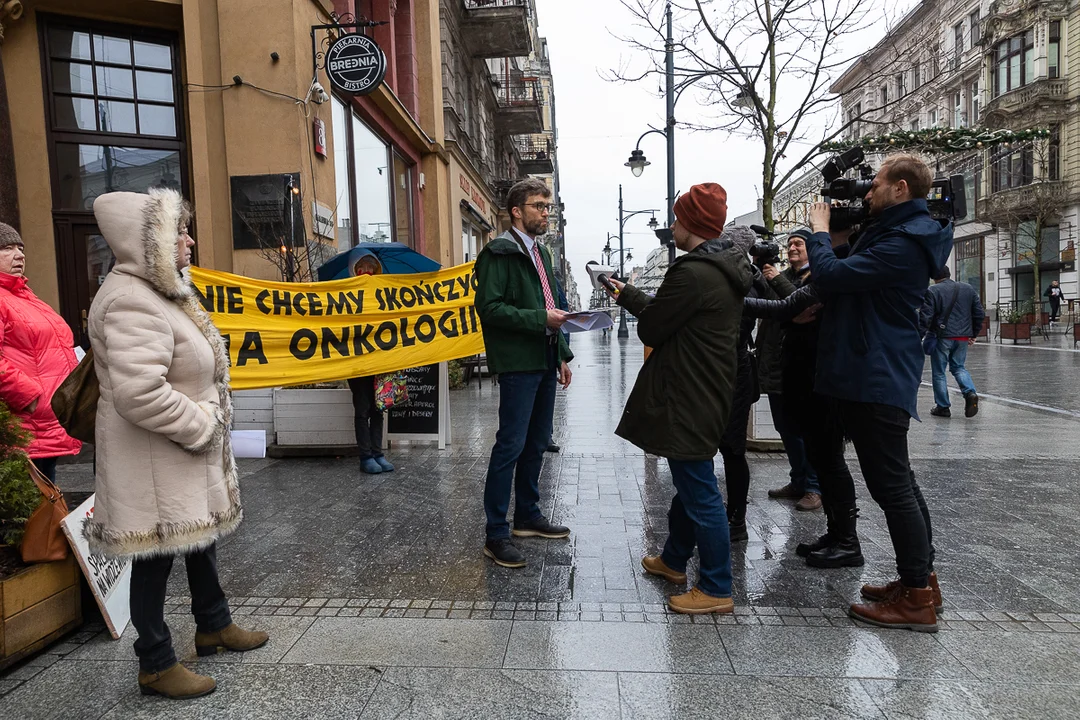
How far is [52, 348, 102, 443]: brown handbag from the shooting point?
272cm

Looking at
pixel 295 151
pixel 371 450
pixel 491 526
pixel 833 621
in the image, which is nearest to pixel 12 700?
pixel 491 526

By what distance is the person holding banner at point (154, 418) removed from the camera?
95.4 inches

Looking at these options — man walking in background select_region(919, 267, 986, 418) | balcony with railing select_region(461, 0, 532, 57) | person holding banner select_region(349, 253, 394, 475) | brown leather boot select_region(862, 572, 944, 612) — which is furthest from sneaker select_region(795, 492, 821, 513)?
balcony with railing select_region(461, 0, 532, 57)

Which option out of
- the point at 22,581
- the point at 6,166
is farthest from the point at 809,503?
the point at 6,166

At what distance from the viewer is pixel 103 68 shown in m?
9.26

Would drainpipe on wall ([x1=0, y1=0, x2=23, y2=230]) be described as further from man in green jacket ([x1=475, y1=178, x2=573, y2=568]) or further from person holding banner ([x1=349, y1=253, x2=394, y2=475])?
man in green jacket ([x1=475, y1=178, x2=573, y2=568])

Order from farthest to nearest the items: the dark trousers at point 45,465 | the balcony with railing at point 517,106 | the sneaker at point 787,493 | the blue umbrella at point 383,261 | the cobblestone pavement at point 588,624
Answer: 1. the balcony with railing at point 517,106
2. the blue umbrella at point 383,261
3. the sneaker at point 787,493
4. the dark trousers at point 45,465
5. the cobblestone pavement at point 588,624

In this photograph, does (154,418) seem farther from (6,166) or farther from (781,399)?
(6,166)

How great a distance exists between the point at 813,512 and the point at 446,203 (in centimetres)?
1349

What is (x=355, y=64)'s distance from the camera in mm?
9484

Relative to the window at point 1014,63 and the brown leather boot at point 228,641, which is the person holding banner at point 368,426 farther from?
the window at point 1014,63

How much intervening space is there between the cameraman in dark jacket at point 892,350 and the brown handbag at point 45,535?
3.51 meters

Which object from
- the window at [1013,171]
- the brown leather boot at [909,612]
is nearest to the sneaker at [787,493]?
the brown leather boot at [909,612]

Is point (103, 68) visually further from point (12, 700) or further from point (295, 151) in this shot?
point (12, 700)
